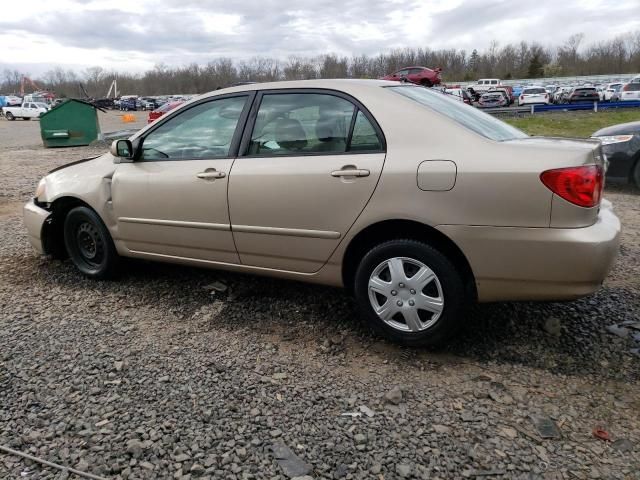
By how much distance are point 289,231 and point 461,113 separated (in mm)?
1331

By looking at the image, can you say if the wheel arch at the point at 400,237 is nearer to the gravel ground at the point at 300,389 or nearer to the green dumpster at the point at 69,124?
the gravel ground at the point at 300,389

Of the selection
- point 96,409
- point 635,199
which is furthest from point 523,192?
point 635,199

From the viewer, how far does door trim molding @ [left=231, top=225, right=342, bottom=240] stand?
3265 millimetres

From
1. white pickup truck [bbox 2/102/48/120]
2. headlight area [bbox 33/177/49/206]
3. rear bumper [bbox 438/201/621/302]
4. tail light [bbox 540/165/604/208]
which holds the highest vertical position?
white pickup truck [bbox 2/102/48/120]

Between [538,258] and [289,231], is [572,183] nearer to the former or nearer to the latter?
[538,258]

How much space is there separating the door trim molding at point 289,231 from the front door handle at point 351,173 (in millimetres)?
356

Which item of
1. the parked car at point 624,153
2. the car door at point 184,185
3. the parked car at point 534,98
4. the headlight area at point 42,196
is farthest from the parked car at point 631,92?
the headlight area at point 42,196

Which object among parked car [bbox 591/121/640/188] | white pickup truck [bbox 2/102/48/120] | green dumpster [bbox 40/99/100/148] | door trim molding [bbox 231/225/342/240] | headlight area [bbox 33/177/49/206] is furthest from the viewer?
white pickup truck [bbox 2/102/48/120]

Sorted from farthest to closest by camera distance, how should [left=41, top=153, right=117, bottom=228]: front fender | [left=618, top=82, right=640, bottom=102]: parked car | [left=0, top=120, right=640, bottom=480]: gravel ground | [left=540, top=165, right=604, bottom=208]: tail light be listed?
→ [left=618, top=82, right=640, bottom=102]: parked car → [left=41, top=153, right=117, bottom=228]: front fender → [left=540, top=165, right=604, bottom=208]: tail light → [left=0, top=120, right=640, bottom=480]: gravel ground

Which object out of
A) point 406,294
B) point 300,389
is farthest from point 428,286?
point 300,389

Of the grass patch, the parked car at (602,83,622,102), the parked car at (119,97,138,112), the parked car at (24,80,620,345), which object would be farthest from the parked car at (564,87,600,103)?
the parked car at (119,97,138,112)

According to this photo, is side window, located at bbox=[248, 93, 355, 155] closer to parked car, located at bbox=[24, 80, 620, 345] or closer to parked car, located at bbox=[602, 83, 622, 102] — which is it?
parked car, located at bbox=[24, 80, 620, 345]

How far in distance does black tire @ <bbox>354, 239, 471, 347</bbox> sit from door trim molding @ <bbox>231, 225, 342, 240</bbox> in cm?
26

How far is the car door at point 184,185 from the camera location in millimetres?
3678
